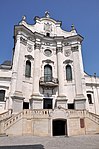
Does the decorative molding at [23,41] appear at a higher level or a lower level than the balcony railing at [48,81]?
higher

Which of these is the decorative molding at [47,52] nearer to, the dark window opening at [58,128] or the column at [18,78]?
the column at [18,78]

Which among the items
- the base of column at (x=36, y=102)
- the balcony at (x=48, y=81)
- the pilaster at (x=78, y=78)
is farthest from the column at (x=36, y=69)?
the pilaster at (x=78, y=78)

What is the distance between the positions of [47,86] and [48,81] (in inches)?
35.8

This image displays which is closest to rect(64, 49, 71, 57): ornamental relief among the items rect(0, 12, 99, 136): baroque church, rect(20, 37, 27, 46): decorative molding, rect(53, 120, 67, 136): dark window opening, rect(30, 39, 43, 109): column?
rect(0, 12, 99, 136): baroque church

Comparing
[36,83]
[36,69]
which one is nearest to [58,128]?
[36,83]

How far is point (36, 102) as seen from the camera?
1005 inches

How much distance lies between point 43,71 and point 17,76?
5622mm

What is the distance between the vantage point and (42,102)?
26109 millimetres

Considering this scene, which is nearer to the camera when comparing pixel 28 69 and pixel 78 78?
pixel 78 78

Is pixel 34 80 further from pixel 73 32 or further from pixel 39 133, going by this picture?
pixel 73 32

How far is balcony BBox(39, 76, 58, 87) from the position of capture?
27.5 meters

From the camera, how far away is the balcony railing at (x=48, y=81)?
2746cm

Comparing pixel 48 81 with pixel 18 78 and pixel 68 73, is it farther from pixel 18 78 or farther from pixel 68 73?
pixel 18 78

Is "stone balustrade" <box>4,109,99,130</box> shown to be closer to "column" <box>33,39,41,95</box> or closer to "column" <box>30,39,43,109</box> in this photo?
"column" <box>30,39,43,109</box>
